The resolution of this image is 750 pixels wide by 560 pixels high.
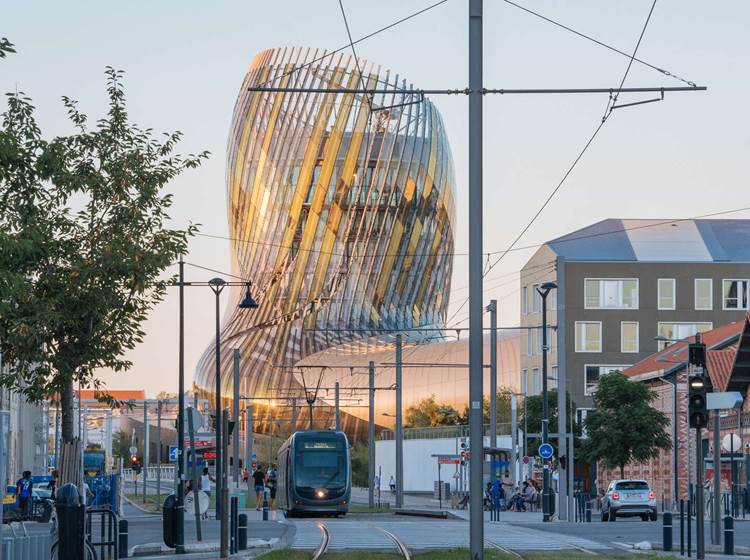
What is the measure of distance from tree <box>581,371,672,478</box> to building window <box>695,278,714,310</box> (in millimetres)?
33732

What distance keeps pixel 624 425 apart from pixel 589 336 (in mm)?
33780

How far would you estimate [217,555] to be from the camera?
84.3ft

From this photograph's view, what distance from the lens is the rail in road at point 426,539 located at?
28.2 metres

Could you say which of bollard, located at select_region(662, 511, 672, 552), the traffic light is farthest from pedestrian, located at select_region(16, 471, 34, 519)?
the traffic light

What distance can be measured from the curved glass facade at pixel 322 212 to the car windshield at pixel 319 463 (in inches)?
2609

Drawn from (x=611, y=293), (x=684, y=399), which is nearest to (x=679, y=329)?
(x=611, y=293)

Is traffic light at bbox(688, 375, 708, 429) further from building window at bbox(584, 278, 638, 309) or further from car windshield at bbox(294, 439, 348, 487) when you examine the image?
building window at bbox(584, 278, 638, 309)

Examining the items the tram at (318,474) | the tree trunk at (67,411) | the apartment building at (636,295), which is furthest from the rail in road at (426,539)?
the apartment building at (636,295)

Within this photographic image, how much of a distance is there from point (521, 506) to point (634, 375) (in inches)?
1050

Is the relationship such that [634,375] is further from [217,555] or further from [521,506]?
[217,555]

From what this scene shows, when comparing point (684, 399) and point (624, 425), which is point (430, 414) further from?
point (624, 425)

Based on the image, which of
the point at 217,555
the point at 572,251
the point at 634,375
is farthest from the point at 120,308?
the point at 572,251

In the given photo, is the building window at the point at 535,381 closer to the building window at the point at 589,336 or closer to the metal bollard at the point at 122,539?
the building window at the point at 589,336

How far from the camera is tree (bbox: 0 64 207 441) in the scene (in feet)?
87.8
